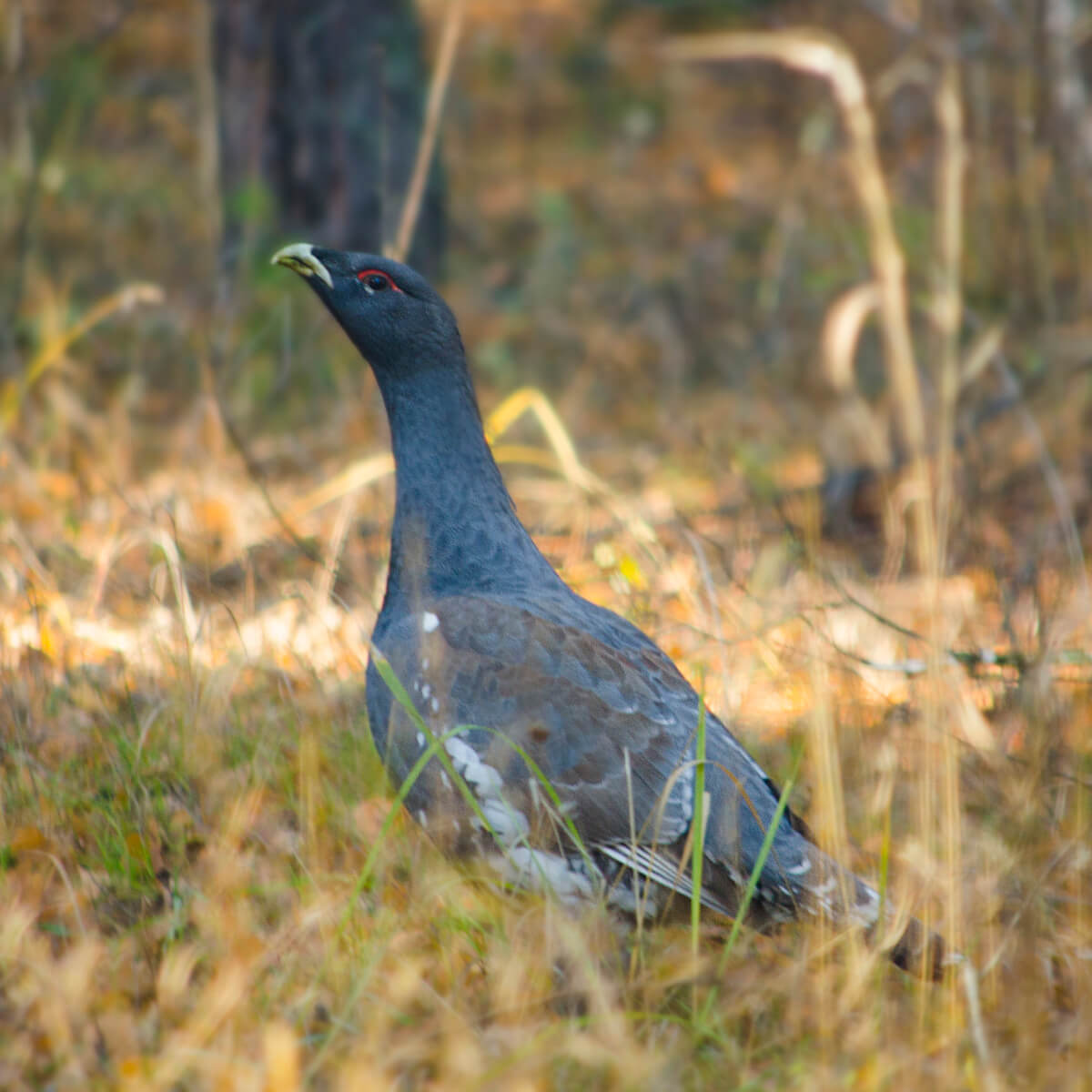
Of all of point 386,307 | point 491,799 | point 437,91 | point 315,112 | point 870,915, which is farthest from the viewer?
point 315,112

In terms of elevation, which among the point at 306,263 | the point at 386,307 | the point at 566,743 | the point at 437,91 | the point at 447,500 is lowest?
the point at 566,743

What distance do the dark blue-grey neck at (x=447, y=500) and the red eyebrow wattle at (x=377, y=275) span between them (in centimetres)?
24

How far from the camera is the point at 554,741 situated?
3.53 meters

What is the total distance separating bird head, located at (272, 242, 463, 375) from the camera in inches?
167

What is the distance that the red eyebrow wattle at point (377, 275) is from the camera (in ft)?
14.0

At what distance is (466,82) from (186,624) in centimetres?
1372

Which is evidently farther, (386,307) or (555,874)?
(386,307)

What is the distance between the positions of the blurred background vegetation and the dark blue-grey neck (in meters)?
0.38

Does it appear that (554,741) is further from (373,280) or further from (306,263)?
(306,263)

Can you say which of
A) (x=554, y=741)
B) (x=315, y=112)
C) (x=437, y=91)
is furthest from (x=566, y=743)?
(x=315, y=112)

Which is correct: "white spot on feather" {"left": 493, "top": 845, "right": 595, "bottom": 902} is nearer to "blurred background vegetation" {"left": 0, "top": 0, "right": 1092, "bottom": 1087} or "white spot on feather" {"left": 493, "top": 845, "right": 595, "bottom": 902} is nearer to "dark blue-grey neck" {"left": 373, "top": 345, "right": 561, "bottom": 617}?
"blurred background vegetation" {"left": 0, "top": 0, "right": 1092, "bottom": 1087}

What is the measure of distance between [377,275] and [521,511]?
9.79 ft

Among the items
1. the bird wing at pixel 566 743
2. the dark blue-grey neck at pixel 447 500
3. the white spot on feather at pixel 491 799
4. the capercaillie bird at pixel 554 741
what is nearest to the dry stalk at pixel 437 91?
the dark blue-grey neck at pixel 447 500

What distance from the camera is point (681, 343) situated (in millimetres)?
10539
